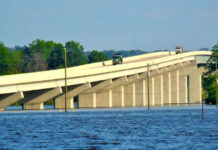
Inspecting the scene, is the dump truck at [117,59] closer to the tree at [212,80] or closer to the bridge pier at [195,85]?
the tree at [212,80]

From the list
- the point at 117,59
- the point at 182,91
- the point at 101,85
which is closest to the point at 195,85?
the point at 182,91

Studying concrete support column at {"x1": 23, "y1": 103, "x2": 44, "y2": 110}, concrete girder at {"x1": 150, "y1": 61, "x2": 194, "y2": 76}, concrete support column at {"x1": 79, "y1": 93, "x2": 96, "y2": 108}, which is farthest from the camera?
concrete girder at {"x1": 150, "y1": 61, "x2": 194, "y2": 76}

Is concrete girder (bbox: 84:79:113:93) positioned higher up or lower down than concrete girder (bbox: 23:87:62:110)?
higher up

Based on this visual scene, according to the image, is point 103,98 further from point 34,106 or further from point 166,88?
point 166,88

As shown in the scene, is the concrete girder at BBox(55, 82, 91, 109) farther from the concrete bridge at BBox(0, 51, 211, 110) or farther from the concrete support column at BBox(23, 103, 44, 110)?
the concrete support column at BBox(23, 103, 44, 110)

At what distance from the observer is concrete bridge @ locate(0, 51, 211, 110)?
86.2 meters

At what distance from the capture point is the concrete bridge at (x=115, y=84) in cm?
8625

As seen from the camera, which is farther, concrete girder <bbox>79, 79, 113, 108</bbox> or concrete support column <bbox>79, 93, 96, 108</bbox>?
concrete support column <bbox>79, 93, 96, 108</bbox>

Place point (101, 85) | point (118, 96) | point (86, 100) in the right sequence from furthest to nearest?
point (118, 96), point (86, 100), point (101, 85)

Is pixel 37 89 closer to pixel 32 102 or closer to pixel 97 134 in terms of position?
pixel 32 102

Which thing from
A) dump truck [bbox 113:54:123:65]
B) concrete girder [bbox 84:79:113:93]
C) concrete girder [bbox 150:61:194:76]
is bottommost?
concrete girder [bbox 84:79:113:93]

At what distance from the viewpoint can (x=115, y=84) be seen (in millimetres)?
121688

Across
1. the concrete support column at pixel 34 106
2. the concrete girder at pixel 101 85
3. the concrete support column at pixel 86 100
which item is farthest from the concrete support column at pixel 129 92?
the concrete support column at pixel 34 106

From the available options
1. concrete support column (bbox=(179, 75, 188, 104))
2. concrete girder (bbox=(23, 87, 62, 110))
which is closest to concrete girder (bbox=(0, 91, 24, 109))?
concrete girder (bbox=(23, 87, 62, 110))
